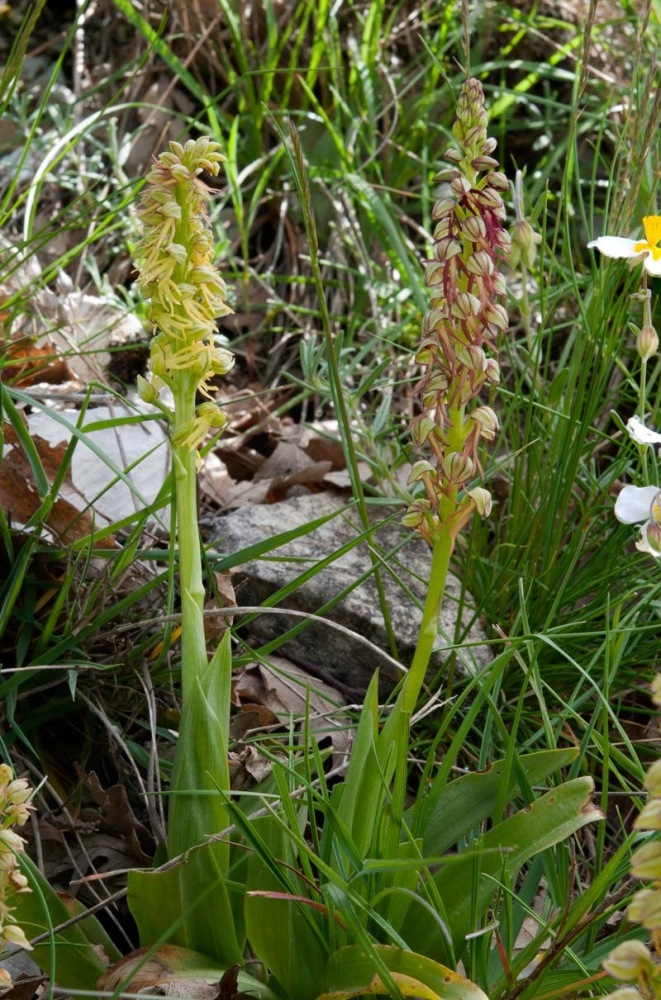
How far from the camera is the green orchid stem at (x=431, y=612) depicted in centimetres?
132

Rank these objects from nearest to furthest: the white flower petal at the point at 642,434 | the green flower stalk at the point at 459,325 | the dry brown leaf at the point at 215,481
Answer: the green flower stalk at the point at 459,325 → the white flower petal at the point at 642,434 → the dry brown leaf at the point at 215,481

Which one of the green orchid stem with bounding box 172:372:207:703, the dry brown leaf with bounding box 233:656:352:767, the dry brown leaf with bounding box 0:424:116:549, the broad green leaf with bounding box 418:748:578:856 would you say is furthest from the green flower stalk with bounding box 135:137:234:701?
the dry brown leaf with bounding box 0:424:116:549

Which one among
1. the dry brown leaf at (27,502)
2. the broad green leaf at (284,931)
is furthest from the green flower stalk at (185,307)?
the dry brown leaf at (27,502)

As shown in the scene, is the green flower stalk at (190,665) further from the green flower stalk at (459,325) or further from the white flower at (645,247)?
the white flower at (645,247)

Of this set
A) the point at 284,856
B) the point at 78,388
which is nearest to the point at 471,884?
the point at 284,856

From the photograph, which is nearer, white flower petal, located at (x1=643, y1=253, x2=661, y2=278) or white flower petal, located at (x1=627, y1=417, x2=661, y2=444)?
white flower petal, located at (x1=627, y1=417, x2=661, y2=444)

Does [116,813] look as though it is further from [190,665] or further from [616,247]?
[616,247]

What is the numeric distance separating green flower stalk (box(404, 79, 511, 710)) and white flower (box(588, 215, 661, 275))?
0.53 meters

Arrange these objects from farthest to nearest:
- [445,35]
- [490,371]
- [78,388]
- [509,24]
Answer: [509,24] < [445,35] < [78,388] < [490,371]

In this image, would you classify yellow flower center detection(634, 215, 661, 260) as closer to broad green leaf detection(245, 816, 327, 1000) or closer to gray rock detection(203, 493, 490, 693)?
gray rock detection(203, 493, 490, 693)

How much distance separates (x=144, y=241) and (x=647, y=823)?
960mm

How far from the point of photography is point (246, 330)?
3518 mm

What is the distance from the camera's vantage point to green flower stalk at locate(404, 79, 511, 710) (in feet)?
3.88

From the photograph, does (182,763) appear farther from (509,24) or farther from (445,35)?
(509,24)
